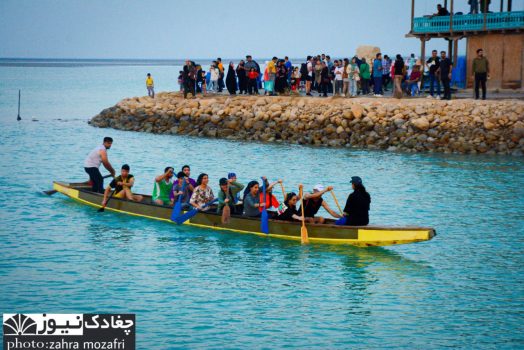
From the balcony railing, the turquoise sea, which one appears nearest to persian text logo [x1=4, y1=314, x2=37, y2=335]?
the turquoise sea

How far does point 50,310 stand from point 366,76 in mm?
29488

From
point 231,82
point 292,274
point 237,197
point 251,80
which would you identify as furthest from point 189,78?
point 292,274

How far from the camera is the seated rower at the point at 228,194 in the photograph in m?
23.8

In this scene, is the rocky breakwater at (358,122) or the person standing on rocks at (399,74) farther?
the person standing on rocks at (399,74)

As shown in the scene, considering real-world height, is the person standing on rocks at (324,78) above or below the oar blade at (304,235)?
above

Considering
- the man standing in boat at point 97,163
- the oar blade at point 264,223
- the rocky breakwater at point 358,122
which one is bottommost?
the oar blade at point 264,223

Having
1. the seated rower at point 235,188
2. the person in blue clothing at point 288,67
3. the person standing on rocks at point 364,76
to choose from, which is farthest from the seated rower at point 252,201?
the person in blue clothing at point 288,67

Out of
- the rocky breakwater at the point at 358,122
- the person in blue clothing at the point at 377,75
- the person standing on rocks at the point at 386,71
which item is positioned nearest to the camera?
the rocky breakwater at the point at 358,122

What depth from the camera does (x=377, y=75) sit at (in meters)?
44.8

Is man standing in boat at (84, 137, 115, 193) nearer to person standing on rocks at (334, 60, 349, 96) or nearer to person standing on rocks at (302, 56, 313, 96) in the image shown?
person standing on rocks at (334, 60, 349, 96)

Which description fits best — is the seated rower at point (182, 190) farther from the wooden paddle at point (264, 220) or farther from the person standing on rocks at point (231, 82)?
the person standing on rocks at point (231, 82)

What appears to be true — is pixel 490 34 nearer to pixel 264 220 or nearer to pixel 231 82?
pixel 231 82

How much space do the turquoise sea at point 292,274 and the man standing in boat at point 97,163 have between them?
3.12 ft

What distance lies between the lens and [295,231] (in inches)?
909
